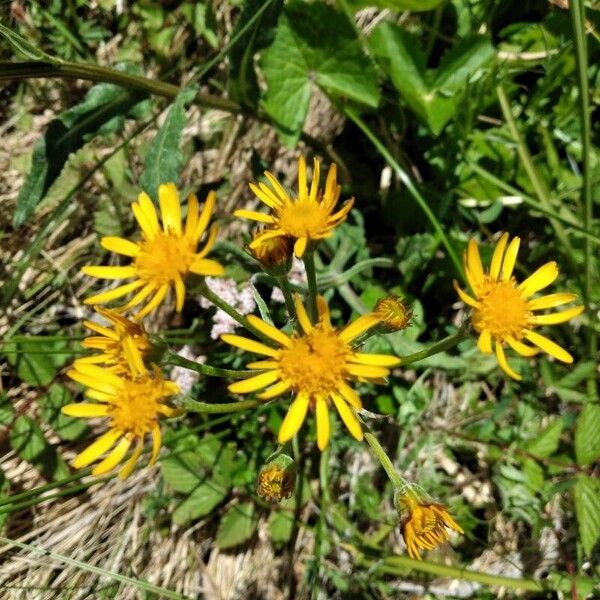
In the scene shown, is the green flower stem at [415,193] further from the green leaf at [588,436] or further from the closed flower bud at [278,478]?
the closed flower bud at [278,478]

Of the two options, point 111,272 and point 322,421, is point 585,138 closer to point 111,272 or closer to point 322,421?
point 322,421

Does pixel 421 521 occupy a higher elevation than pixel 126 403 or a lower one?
lower

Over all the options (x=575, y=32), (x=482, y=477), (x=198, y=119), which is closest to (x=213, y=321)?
(x=198, y=119)

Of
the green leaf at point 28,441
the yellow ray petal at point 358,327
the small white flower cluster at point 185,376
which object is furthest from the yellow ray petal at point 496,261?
the green leaf at point 28,441

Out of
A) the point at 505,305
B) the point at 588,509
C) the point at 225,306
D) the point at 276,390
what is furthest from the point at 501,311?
the point at 588,509

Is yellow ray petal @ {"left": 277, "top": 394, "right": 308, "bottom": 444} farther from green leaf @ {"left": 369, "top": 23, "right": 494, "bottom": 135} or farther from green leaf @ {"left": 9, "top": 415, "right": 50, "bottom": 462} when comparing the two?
green leaf @ {"left": 9, "top": 415, "right": 50, "bottom": 462}

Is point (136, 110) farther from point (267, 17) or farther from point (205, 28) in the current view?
point (205, 28)

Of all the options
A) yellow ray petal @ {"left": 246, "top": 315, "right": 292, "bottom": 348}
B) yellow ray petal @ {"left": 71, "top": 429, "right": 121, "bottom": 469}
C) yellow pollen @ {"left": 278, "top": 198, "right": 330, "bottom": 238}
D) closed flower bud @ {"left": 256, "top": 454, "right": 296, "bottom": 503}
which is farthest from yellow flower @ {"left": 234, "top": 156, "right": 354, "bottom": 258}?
yellow ray petal @ {"left": 71, "top": 429, "right": 121, "bottom": 469}
